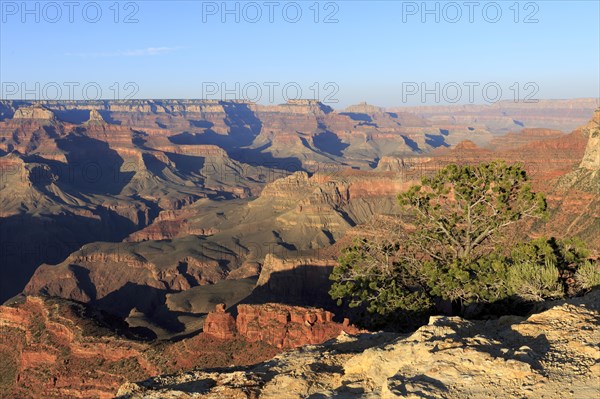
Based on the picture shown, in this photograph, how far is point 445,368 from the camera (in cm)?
1372

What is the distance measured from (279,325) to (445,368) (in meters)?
35.9

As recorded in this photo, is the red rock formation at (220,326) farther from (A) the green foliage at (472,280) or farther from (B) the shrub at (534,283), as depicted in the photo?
(B) the shrub at (534,283)

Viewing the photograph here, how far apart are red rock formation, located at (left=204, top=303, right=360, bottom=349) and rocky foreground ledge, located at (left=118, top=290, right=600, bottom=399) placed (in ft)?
91.9

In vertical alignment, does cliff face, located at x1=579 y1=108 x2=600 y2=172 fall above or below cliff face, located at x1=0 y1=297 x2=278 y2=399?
above

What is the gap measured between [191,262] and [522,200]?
10584 cm

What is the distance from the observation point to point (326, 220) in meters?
146

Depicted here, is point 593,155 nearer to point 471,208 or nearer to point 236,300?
point 236,300

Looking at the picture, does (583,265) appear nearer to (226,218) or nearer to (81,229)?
(226,218)

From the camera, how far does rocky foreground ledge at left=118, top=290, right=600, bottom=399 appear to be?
42.6 ft

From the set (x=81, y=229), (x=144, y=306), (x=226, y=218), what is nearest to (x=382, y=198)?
(x=226, y=218)

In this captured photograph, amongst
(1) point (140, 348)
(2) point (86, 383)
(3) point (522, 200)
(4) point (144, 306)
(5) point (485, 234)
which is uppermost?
(3) point (522, 200)

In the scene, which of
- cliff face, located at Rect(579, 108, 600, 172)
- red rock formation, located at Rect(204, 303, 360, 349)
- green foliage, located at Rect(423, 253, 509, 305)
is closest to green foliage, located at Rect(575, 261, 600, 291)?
green foliage, located at Rect(423, 253, 509, 305)

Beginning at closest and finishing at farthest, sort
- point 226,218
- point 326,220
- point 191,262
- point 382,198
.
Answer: point 191,262
point 326,220
point 382,198
point 226,218

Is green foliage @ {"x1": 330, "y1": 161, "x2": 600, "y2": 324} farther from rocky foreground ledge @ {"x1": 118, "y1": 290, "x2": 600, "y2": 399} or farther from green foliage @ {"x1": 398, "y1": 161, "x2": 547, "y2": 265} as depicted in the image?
rocky foreground ledge @ {"x1": 118, "y1": 290, "x2": 600, "y2": 399}
